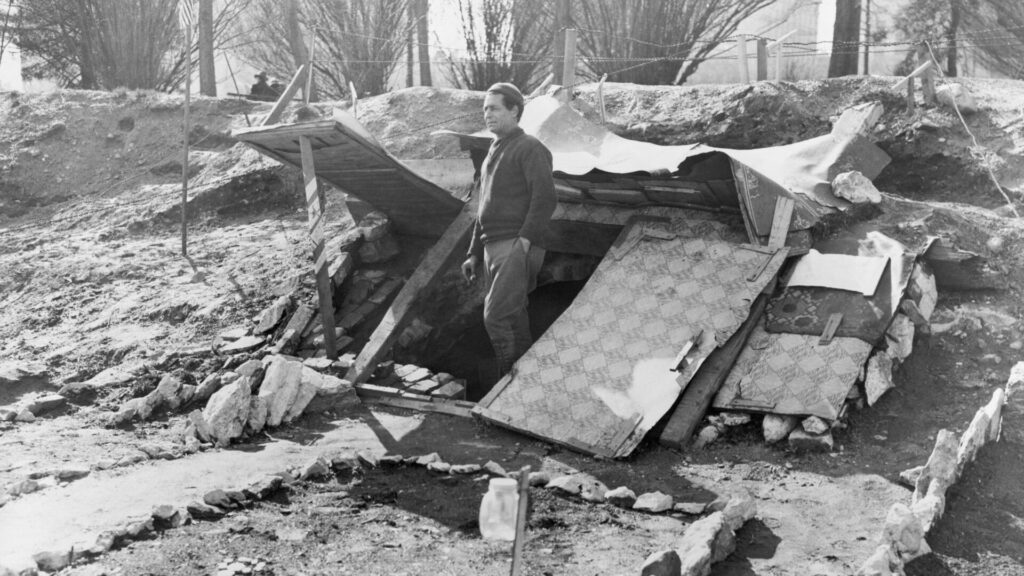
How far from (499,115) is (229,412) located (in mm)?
2619

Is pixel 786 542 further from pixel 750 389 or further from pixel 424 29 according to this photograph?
pixel 424 29

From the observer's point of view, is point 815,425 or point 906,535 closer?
point 906,535

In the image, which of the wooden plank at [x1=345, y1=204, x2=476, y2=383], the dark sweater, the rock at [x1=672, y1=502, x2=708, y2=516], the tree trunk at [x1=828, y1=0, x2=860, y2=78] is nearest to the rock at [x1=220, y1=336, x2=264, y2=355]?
the wooden plank at [x1=345, y1=204, x2=476, y2=383]

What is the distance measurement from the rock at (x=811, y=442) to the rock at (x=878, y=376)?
0.48 metres

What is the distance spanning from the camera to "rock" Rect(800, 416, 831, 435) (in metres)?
6.17

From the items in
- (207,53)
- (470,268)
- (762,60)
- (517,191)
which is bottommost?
(470,268)

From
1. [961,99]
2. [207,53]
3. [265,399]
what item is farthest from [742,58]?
[207,53]

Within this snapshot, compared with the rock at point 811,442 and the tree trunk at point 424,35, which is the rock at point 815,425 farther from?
the tree trunk at point 424,35

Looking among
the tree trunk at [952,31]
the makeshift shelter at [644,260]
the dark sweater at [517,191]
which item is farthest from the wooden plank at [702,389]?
the tree trunk at [952,31]

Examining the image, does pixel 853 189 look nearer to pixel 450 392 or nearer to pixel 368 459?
pixel 450 392

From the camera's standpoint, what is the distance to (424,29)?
16656mm

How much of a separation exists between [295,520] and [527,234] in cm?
262

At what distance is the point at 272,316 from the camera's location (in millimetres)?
8523

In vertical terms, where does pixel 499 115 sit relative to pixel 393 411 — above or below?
above
